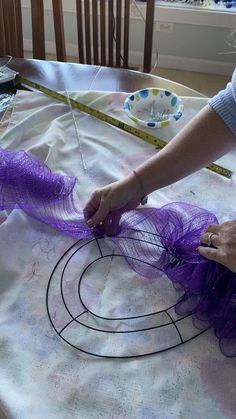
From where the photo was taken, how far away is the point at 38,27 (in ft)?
5.05

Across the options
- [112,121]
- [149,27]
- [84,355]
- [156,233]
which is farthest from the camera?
[149,27]

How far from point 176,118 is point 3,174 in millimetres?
468

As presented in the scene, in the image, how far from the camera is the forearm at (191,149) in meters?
0.93

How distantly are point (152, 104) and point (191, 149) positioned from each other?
1.19 ft

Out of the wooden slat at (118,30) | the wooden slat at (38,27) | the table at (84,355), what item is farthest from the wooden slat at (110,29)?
the table at (84,355)

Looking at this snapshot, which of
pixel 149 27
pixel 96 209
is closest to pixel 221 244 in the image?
pixel 96 209

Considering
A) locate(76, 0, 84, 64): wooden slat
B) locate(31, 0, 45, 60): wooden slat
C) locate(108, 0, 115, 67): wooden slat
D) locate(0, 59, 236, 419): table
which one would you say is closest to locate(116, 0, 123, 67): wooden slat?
locate(108, 0, 115, 67): wooden slat

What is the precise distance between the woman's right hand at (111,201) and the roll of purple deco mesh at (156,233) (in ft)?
0.05

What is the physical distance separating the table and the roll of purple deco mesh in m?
0.03

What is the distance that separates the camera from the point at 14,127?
1.16 meters

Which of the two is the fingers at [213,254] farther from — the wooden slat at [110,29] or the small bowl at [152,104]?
the wooden slat at [110,29]

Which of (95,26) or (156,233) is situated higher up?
(95,26)

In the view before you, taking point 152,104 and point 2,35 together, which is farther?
point 2,35

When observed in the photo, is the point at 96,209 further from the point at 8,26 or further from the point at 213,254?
the point at 8,26
